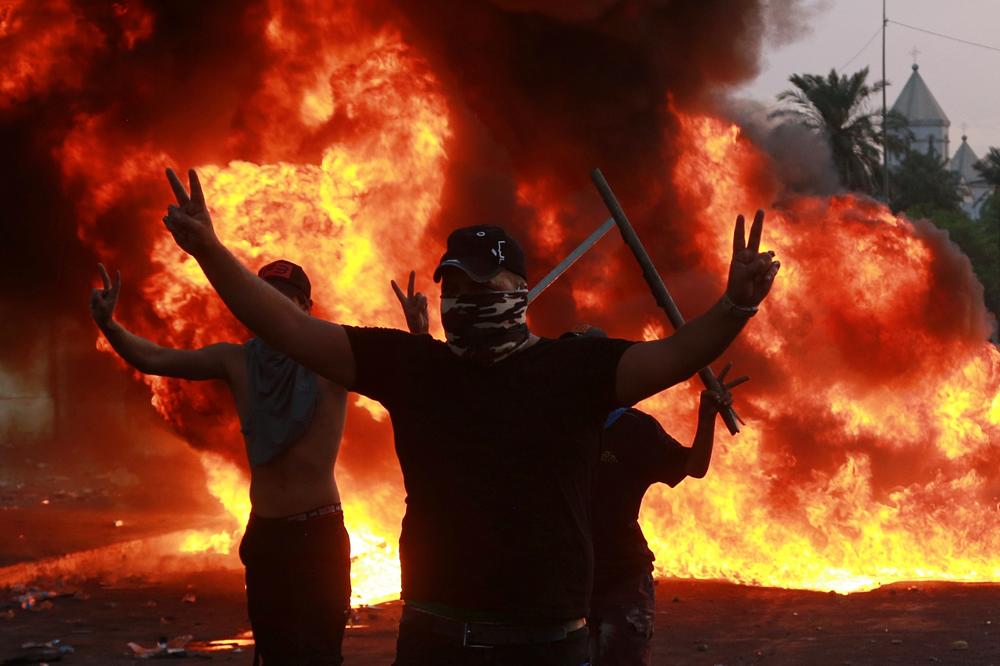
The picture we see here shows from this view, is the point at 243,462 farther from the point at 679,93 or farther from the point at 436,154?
the point at 679,93

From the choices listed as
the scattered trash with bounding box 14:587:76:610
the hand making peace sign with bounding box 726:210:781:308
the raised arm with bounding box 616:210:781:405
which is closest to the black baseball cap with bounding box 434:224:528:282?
the raised arm with bounding box 616:210:781:405

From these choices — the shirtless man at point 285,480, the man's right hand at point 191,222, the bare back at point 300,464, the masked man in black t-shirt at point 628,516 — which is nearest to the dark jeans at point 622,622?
the masked man in black t-shirt at point 628,516

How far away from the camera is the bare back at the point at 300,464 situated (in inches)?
186

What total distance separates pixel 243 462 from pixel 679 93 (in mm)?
5900

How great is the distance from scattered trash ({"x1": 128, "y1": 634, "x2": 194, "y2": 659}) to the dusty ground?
0.30 feet

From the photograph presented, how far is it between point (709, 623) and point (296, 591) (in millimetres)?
5104

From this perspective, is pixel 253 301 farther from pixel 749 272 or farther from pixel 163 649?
pixel 163 649

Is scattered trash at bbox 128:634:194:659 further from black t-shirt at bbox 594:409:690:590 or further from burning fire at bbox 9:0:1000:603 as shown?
black t-shirt at bbox 594:409:690:590

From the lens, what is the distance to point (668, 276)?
524 inches

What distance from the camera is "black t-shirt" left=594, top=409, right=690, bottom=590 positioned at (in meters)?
4.96

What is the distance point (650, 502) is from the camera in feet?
38.7

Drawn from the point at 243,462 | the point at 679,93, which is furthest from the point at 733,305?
the point at 679,93

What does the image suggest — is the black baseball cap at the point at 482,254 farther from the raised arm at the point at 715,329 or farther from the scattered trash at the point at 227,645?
the scattered trash at the point at 227,645

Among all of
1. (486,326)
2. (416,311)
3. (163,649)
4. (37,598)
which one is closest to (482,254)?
(486,326)
